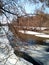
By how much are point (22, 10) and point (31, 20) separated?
272 millimetres

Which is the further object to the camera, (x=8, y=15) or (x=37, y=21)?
(x=8, y=15)

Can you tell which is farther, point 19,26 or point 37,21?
point 19,26

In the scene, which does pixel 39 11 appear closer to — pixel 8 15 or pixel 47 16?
pixel 47 16

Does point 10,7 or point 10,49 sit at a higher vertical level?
point 10,7

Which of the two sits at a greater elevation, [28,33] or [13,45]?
[28,33]

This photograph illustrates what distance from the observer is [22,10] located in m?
3.05

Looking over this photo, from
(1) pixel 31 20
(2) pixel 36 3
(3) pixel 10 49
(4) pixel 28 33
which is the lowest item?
(3) pixel 10 49

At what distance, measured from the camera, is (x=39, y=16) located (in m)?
2.88

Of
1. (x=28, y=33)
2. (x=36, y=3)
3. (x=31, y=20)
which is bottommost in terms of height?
(x=28, y=33)

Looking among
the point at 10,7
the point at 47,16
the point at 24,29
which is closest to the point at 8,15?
the point at 10,7

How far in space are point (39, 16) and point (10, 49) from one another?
0.73 meters

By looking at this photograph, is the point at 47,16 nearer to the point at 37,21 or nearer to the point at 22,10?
the point at 37,21

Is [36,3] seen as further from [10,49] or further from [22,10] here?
[10,49]

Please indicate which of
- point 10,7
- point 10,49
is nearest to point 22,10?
point 10,7
